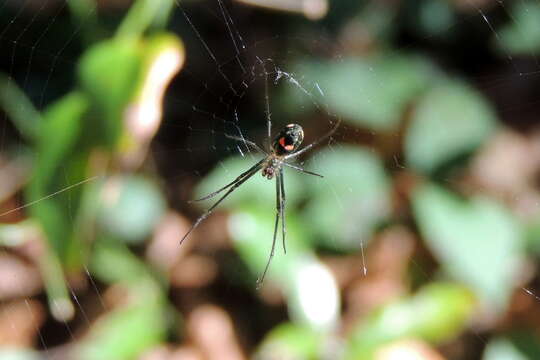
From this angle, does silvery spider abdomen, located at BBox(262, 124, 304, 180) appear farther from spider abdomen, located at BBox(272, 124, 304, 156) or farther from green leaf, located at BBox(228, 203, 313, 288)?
green leaf, located at BBox(228, 203, 313, 288)

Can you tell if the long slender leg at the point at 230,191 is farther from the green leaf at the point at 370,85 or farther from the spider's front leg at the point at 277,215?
the green leaf at the point at 370,85

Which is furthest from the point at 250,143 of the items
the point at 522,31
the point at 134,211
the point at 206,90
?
the point at 522,31

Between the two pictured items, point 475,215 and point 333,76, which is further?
point 333,76

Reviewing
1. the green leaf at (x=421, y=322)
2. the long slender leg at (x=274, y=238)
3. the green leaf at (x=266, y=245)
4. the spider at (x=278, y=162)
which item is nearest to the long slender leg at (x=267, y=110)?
the spider at (x=278, y=162)

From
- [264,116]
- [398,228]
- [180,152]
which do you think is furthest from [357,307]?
[180,152]

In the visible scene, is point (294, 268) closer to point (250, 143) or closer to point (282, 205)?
point (282, 205)

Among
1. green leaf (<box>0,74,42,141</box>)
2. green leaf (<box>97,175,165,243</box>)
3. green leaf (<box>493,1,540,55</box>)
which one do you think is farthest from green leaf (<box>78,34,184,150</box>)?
A: green leaf (<box>493,1,540,55</box>)

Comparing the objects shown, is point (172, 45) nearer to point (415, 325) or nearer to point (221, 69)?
point (221, 69)
